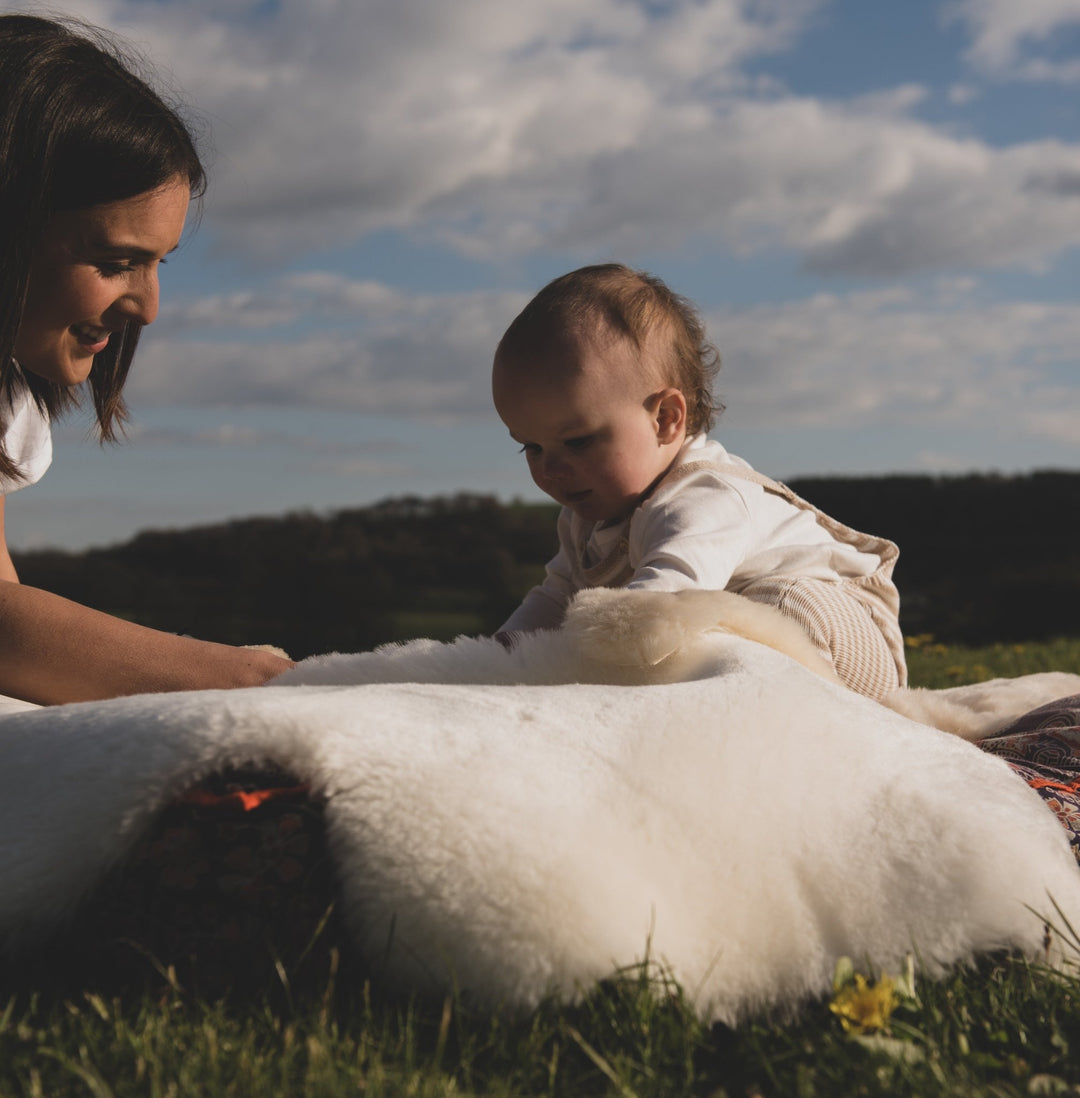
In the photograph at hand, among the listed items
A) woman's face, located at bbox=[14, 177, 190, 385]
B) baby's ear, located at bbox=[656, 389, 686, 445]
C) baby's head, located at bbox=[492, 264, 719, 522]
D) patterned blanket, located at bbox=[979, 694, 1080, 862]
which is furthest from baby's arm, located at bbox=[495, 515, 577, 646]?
woman's face, located at bbox=[14, 177, 190, 385]

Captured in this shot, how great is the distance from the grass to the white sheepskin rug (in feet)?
0.17

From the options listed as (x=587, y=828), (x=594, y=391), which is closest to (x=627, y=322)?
(x=594, y=391)

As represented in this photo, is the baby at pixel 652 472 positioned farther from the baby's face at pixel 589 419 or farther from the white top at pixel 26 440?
the white top at pixel 26 440

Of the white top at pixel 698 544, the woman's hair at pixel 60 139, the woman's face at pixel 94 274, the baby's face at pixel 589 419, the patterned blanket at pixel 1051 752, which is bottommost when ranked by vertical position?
the patterned blanket at pixel 1051 752

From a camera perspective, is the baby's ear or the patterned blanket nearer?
the patterned blanket

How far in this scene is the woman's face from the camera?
2.63 m

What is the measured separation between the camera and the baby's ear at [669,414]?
3.05 m

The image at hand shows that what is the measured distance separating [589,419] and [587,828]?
168 cm

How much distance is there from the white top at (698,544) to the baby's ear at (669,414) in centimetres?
9

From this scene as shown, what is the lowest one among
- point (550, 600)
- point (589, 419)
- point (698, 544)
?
point (550, 600)

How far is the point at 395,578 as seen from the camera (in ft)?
30.8

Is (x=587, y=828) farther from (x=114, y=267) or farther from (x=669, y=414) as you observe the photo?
(x=114, y=267)

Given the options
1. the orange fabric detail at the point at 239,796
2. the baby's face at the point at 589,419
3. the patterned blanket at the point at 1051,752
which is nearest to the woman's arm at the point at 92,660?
the orange fabric detail at the point at 239,796

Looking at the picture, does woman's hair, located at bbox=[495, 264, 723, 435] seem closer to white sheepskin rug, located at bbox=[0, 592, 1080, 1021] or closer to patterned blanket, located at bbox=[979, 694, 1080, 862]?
patterned blanket, located at bbox=[979, 694, 1080, 862]
